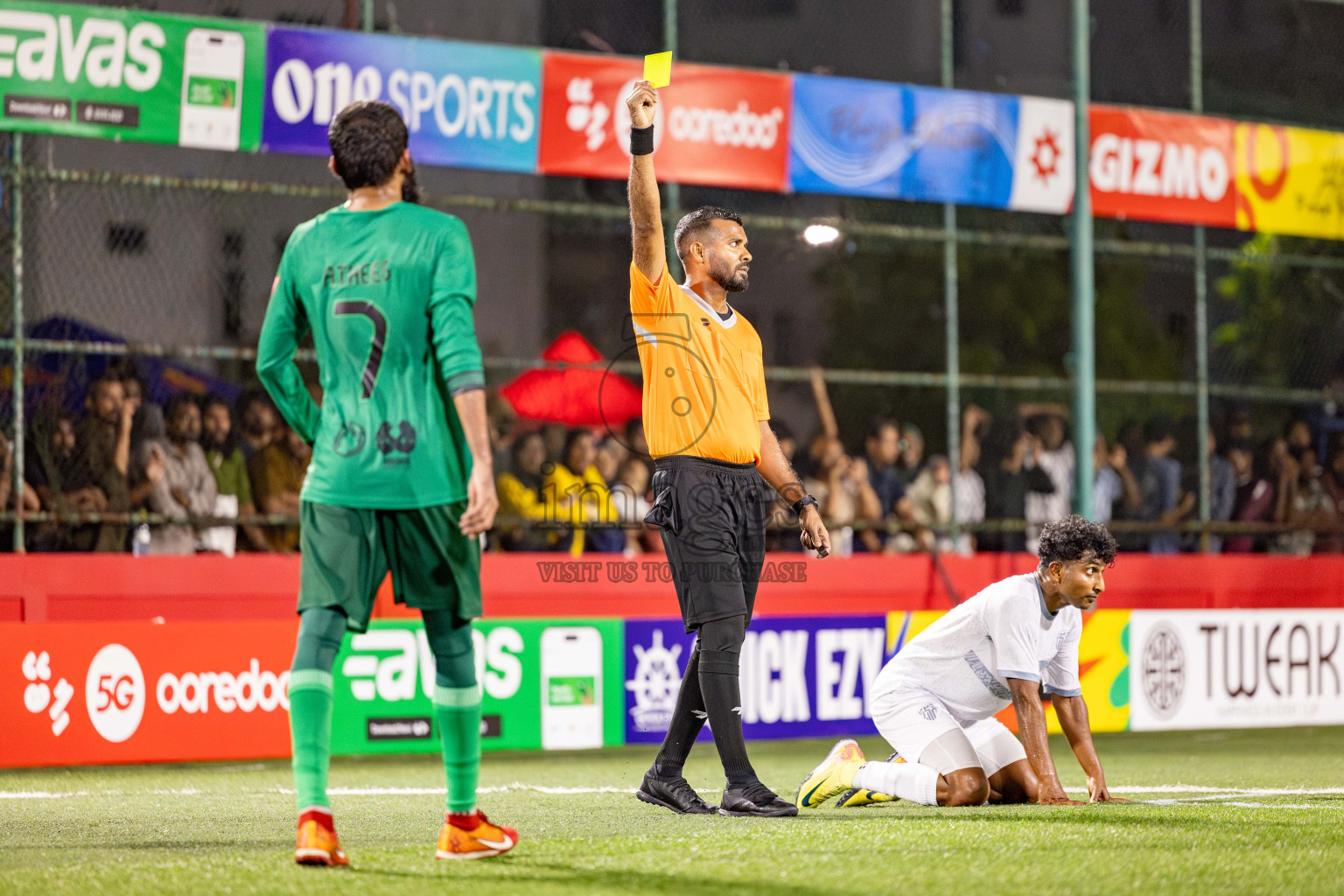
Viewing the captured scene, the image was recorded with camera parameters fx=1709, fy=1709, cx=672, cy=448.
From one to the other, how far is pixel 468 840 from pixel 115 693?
17.0 feet

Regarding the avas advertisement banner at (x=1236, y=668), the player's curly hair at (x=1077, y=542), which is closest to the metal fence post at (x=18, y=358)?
the player's curly hair at (x=1077, y=542)

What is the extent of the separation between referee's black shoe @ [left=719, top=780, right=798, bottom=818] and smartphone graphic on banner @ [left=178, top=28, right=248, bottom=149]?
7.04 meters

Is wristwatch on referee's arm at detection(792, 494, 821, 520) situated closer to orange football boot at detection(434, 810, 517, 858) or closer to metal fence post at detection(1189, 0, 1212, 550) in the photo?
orange football boot at detection(434, 810, 517, 858)

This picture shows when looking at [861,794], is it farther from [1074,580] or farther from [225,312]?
[225,312]

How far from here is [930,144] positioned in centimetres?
1358

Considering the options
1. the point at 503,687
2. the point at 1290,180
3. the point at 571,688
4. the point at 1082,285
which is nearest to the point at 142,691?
the point at 503,687

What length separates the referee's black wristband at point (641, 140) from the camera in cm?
Result: 572

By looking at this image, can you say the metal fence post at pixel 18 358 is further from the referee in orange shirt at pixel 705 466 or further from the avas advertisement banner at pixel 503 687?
the referee in orange shirt at pixel 705 466

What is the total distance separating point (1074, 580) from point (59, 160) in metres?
14.3

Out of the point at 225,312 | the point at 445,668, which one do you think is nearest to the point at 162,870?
the point at 445,668

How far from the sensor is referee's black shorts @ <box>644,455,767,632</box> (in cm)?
604

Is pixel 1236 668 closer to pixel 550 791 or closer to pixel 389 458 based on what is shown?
pixel 550 791

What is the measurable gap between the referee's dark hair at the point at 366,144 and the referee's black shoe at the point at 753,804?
8.27ft

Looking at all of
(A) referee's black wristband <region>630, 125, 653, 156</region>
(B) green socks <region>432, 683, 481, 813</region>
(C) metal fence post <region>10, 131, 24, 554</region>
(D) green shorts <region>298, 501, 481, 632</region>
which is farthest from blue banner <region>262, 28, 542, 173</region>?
(B) green socks <region>432, 683, 481, 813</region>
